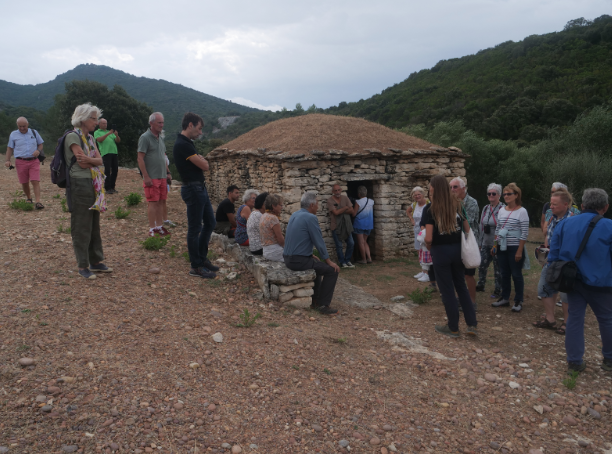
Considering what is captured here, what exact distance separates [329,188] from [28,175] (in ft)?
20.1

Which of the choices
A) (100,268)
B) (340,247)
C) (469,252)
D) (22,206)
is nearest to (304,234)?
(469,252)

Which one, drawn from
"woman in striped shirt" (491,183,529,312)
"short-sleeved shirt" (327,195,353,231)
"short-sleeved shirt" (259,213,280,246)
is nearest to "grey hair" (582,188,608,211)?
"woman in striped shirt" (491,183,529,312)

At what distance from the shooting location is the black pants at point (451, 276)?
13.8 ft

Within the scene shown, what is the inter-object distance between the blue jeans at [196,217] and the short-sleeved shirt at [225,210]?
1.77 meters

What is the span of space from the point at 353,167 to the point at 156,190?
180 inches

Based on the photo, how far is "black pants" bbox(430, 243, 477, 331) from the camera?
13.8 ft

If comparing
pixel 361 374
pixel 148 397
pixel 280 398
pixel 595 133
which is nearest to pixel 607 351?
pixel 361 374

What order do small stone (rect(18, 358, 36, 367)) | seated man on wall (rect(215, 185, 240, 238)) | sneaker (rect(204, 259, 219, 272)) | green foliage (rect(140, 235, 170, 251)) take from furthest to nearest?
→ seated man on wall (rect(215, 185, 240, 238)) < green foliage (rect(140, 235, 170, 251)) < sneaker (rect(204, 259, 219, 272)) < small stone (rect(18, 358, 36, 367))

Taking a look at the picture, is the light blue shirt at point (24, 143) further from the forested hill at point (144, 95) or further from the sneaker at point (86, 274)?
the forested hill at point (144, 95)

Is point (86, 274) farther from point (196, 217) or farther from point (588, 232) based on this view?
point (588, 232)

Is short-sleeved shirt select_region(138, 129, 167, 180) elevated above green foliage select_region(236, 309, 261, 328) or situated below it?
above

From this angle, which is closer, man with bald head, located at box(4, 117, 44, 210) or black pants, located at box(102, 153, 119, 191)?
man with bald head, located at box(4, 117, 44, 210)

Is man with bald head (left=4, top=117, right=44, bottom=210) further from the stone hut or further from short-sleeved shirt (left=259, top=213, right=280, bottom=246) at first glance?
short-sleeved shirt (left=259, top=213, right=280, bottom=246)

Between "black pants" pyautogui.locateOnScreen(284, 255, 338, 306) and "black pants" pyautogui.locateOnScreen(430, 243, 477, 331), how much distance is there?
1320 mm
